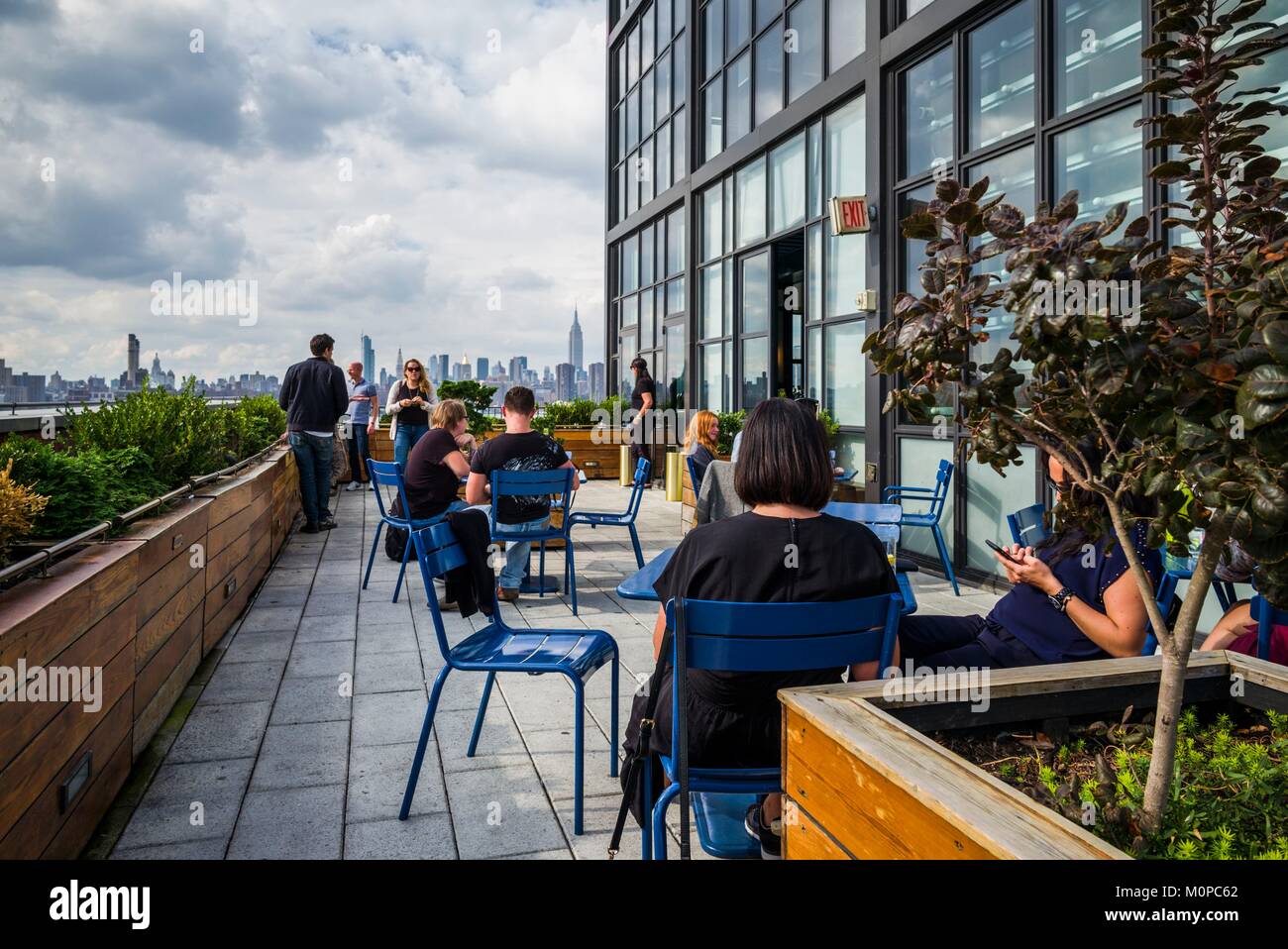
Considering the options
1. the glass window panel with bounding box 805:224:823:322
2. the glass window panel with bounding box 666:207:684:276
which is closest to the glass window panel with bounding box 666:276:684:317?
the glass window panel with bounding box 666:207:684:276

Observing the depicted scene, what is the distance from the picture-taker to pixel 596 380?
690 inches

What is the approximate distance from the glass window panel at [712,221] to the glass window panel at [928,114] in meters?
4.27

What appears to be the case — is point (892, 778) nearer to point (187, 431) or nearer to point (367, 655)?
point (367, 655)

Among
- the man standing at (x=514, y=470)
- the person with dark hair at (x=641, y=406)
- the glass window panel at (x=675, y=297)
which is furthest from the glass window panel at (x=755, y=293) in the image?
the man standing at (x=514, y=470)

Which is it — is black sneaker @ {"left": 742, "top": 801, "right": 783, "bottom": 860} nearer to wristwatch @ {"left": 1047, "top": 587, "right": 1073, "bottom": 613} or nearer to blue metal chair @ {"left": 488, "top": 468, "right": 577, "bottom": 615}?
wristwatch @ {"left": 1047, "top": 587, "right": 1073, "bottom": 613}

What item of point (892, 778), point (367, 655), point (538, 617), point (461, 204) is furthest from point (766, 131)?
point (892, 778)

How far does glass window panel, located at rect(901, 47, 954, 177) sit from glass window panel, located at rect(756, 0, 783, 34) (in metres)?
2.99

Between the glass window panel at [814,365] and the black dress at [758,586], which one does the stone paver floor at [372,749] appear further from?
the glass window panel at [814,365]

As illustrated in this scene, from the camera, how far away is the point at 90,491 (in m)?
3.48

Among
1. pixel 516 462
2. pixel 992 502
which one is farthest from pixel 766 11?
pixel 516 462

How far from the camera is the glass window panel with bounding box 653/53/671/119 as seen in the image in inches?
540

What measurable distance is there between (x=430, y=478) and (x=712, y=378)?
656 centimetres

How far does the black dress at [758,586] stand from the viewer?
2.14 metres
